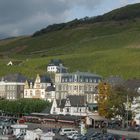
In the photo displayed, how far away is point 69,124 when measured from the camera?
387ft

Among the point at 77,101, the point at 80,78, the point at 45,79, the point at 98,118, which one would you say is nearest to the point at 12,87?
the point at 45,79

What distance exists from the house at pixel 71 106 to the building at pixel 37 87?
31738mm

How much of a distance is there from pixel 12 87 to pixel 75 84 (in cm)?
3345

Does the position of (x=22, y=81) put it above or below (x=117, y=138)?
above

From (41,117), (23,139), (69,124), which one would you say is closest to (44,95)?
(41,117)

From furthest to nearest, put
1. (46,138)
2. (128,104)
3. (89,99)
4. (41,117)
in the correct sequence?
(89,99) < (41,117) < (128,104) < (46,138)

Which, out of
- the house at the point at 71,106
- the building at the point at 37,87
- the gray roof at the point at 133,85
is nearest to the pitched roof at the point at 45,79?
the building at the point at 37,87

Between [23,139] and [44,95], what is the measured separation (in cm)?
10178

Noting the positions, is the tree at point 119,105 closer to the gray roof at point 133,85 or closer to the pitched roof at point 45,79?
the gray roof at point 133,85

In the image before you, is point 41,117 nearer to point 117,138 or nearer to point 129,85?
point 129,85

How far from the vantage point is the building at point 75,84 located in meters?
168

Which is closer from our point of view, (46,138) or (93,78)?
(46,138)

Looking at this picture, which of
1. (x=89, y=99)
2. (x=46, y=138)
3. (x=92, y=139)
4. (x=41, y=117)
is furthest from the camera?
(x=89, y=99)

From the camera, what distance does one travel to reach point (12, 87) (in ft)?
641
